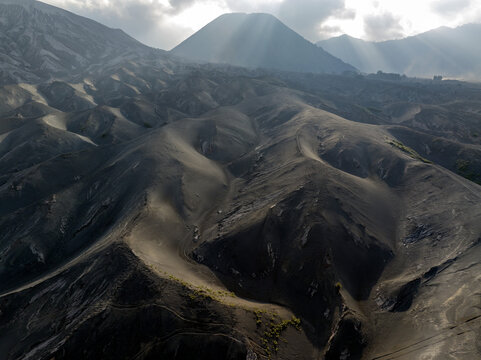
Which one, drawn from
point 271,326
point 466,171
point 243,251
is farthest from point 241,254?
point 466,171

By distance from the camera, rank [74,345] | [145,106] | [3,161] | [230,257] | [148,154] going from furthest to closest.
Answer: [145,106] → [3,161] → [148,154] → [230,257] → [74,345]

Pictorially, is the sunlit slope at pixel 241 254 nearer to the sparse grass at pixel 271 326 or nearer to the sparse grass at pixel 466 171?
the sparse grass at pixel 271 326

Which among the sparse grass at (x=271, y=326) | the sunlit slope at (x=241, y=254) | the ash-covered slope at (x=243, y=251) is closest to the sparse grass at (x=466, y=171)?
the ash-covered slope at (x=243, y=251)

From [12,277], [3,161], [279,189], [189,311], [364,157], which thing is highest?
[364,157]

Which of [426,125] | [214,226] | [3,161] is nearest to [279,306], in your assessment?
[214,226]

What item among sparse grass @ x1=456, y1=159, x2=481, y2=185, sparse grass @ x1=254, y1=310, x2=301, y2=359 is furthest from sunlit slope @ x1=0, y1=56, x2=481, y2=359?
sparse grass @ x1=456, y1=159, x2=481, y2=185

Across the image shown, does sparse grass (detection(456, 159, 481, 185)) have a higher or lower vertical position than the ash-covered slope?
higher

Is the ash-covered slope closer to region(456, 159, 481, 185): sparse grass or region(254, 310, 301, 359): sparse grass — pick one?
region(254, 310, 301, 359): sparse grass

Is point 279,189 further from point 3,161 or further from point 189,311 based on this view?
point 3,161

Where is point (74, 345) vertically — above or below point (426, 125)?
below

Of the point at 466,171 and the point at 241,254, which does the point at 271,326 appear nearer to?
the point at 241,254

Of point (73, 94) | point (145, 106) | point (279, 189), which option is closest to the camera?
point (279, 189)
